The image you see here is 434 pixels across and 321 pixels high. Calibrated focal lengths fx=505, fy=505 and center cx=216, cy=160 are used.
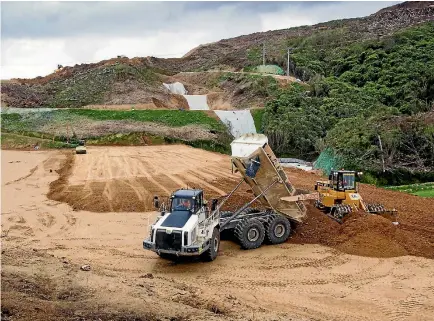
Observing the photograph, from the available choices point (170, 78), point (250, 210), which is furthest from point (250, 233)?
point (170, 78)

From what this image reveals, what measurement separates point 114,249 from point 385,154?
69.0 feet

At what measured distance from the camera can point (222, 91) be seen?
187 ft

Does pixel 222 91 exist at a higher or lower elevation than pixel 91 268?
higher

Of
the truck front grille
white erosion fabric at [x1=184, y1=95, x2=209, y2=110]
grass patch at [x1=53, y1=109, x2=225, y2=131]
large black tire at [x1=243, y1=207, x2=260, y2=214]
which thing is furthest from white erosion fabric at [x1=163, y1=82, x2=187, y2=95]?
the truck front grille

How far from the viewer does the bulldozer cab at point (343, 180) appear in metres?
17.3

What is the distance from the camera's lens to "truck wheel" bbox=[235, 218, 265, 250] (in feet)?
50.3

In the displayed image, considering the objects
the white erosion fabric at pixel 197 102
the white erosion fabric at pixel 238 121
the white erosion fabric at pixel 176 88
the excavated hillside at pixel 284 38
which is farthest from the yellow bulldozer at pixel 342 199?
the excavated hillside at pixel 284 38

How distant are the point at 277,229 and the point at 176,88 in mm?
46483

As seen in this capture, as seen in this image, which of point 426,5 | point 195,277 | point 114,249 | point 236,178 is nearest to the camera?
point 195,277

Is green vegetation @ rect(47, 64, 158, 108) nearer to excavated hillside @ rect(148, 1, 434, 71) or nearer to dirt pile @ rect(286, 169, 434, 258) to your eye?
excavated hillside @ rect(148, 1, 434, 71)

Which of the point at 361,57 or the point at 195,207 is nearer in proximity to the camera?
the point at 195,207

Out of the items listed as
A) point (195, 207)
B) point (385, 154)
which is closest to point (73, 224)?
point (195, 207)

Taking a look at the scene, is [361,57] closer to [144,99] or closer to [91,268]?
[144,99]

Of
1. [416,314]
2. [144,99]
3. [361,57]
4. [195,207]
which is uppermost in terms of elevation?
[361,57]
